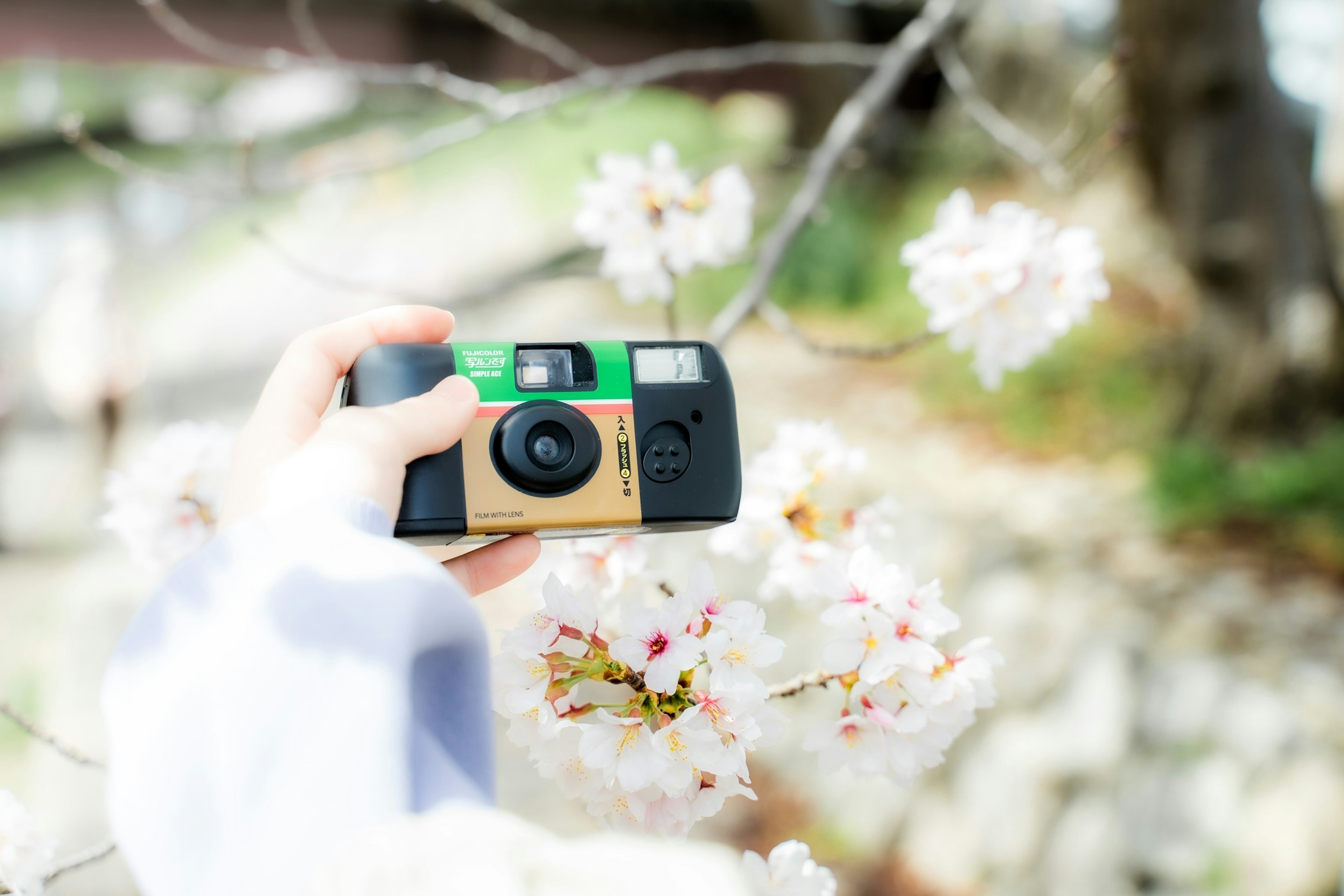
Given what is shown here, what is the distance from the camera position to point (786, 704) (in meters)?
3.00

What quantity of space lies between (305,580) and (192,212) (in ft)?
24.5

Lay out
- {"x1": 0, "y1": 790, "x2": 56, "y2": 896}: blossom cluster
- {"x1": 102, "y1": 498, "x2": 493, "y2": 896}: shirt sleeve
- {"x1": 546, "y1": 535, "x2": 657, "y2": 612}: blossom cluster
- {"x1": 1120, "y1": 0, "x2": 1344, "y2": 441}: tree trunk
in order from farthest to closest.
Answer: {"x1": 1120, "y1": 0, "x2": 1344, "y2": 441}: tree trunk → {"x1": 546, "y1": 535, "x2": 657, "y2": 612}: blossom cluster → {"x1": 0, "y1": 790, "x2": 56, "y2": 896}: blossom cluster → {"x1": 102, "y1": 498, "x2": 493, "y2": 896}: shirt sleeve

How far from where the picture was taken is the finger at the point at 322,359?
580mm

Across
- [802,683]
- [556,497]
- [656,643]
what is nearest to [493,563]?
[556,497]

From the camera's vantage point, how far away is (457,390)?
0.69m

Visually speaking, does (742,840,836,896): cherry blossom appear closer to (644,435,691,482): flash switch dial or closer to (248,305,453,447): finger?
(644,435,691,482): flash switch dial

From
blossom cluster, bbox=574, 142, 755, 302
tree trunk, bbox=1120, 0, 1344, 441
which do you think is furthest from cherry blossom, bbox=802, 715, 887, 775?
tree trunk, bbox=1120, 0, 1344, 441

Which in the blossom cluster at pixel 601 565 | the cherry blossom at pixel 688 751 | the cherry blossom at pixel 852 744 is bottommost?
the cherry blossom at pixel 852 744

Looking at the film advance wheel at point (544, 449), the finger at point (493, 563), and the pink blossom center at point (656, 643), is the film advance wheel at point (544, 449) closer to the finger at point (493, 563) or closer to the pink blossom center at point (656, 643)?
the finger at point (493, 563)

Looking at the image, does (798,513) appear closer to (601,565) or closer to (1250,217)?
(601,565)

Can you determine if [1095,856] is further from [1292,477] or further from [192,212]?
[192,212]

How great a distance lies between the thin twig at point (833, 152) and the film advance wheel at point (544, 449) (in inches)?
14.3

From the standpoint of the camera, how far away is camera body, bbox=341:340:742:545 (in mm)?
706

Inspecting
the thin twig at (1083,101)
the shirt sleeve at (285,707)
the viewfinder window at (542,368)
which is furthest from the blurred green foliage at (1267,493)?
the shirt sleeve at (285,707)
